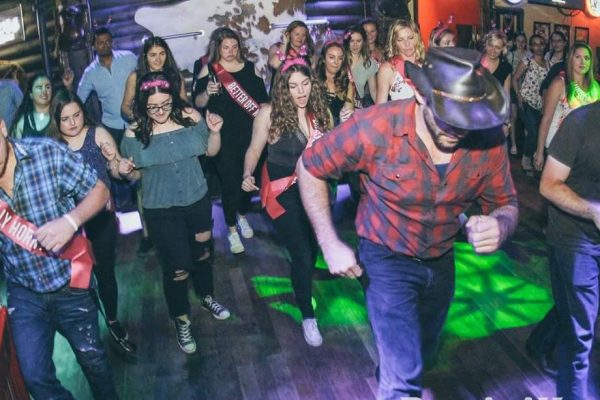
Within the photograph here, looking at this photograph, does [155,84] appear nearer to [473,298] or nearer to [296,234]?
[296,234]

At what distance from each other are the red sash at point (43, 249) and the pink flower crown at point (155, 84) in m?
1.19

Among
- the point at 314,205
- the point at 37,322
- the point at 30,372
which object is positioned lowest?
the point at 30,372

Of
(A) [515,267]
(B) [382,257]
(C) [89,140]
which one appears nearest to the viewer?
(B) [382,257]

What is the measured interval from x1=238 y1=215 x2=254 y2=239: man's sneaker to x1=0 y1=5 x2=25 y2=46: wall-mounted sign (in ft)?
9.75

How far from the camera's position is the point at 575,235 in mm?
2625

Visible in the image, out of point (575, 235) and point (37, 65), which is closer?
point (575, 235)

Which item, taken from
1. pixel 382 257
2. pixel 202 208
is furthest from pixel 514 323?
pixel 202 208

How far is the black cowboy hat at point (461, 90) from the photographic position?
Result: 6.99 ft

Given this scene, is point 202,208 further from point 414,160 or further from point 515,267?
point 515,267

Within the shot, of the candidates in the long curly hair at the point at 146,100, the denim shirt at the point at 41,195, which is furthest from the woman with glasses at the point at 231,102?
the denim shirt at the point at 41,195

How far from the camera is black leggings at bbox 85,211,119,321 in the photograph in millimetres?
3689

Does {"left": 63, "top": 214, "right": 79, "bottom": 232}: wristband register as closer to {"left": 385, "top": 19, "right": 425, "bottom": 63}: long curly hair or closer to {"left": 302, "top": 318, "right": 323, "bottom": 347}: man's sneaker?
{"left": 302, "top": 318, "right": 323, "bottom": 347}: man's sneaker

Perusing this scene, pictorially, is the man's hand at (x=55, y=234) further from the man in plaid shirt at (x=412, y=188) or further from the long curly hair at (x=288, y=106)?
the long curly hair at (x=288, y=106)

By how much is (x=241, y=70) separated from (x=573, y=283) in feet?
11.1
